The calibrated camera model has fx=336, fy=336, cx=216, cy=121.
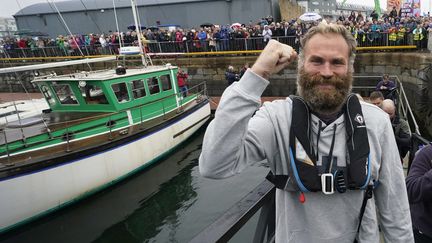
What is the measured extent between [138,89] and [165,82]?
4.73 ft

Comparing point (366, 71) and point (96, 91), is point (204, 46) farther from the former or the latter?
point (96, 91)

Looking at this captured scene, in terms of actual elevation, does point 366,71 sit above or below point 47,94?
below

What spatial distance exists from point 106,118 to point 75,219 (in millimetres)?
2829

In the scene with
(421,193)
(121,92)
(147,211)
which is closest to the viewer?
(421,193)

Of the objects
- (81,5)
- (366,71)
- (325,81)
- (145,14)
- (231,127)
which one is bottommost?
(366,71)

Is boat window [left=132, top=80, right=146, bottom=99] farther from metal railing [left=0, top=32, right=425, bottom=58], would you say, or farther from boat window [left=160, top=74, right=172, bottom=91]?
metal railing [left=0, top=32, right=425, bottom=58]

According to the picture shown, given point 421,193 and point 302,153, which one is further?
point 421,193

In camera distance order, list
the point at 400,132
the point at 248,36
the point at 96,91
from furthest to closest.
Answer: the point at 248,36 → the point at 96,91 → the point at 400,132

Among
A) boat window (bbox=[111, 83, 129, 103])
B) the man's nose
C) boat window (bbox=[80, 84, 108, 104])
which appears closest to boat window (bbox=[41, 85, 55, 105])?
boat window (bbox=[80, 84, 108, 104])

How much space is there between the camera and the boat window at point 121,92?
9.53 meters

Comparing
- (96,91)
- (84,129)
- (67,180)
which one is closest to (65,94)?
(96,91)

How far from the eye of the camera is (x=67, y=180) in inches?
301

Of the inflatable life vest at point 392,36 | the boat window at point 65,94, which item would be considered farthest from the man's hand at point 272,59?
the inflatable life vest at point 392,36

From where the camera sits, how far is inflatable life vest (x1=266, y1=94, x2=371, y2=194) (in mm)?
1274
